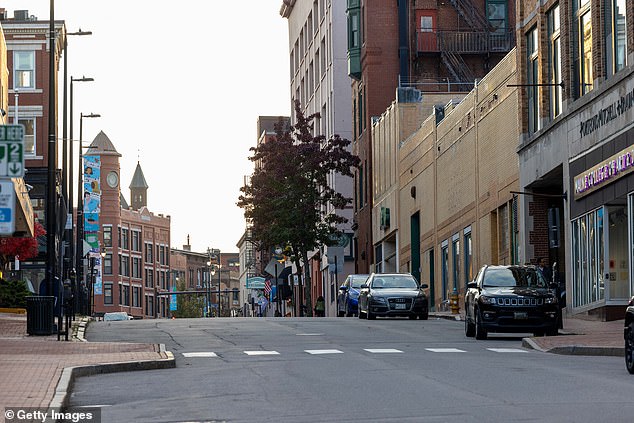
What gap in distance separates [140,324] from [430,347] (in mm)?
15369

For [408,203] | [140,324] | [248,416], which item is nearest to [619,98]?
[140,324]

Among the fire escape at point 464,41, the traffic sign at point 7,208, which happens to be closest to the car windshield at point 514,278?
the traffic sign at point 7,208

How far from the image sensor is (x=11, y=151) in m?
14.6

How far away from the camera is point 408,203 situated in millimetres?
66125

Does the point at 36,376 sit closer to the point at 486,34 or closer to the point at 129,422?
the point at 129,422

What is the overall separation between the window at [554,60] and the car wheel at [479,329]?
14.1 meters

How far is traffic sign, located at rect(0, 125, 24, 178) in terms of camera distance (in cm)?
1447

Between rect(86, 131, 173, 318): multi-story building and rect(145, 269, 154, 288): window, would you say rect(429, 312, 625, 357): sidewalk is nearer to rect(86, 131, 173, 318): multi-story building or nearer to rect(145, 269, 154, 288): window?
rect(86, 131, 173, 318): multi-story building

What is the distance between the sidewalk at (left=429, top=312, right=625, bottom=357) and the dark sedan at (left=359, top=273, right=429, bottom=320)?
7608mm

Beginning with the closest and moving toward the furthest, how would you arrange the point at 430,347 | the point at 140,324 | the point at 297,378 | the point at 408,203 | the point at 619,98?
1. the point at 297,378
2. the point at 430,347
3. the point at 619,98
4. the point at 140,324
5. the point at 408,203

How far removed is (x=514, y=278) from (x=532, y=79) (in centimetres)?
1603

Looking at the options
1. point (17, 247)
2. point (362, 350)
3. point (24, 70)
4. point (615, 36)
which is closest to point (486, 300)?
point (362, 350)

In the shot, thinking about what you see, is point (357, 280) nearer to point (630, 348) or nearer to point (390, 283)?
point (390, 283)

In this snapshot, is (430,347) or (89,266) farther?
(89,266)
